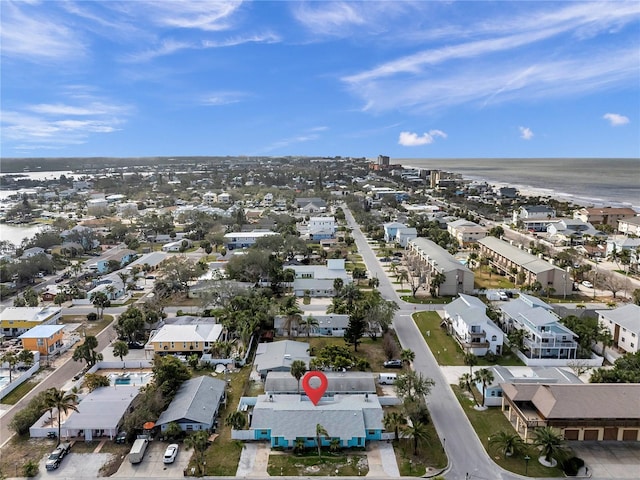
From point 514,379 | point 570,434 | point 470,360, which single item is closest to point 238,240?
point 470,360

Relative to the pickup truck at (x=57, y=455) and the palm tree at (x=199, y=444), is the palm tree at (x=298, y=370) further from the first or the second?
the pickup truck at (x=57, y=455)

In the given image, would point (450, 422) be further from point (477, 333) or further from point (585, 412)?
point (477, 333)

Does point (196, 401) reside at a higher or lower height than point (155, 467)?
higher

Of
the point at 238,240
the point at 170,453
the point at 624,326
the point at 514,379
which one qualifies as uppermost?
the point at 238,240

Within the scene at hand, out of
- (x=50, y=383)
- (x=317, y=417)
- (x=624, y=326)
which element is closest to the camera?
(x=317, y=417)

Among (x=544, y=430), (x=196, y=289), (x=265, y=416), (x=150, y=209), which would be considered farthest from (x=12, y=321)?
(x=150, y=209)

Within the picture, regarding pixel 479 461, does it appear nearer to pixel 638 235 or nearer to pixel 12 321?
pixel 12 321
